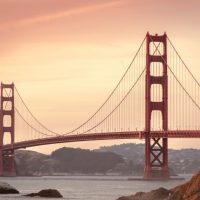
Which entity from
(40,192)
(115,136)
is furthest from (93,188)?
(40,192)

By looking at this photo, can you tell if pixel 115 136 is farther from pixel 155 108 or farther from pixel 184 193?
pixel 184 193

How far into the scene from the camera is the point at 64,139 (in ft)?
330

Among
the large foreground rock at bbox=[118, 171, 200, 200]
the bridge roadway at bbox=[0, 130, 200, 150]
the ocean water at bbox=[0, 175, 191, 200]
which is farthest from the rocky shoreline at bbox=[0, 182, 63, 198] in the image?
the bridge roadway at bbox=[0, 130, 200, 150]

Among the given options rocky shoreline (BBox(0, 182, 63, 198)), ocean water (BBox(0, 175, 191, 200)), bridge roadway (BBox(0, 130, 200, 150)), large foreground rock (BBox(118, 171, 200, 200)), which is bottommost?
ocean water (BBox(0, 175, 191, 200))

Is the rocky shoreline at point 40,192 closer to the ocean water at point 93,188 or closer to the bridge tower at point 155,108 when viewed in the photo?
the ocean water at point 93,188

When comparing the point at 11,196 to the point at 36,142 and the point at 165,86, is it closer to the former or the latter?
the point at 165,86

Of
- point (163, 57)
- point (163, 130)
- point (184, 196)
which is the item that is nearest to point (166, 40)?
point (163, 57)

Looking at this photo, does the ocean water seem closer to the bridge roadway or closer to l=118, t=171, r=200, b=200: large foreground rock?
the bridge roadway

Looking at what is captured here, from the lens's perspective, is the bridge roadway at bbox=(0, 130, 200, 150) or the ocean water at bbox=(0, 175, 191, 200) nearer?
the ocean water at bbox=(0, 175, 191, 200)

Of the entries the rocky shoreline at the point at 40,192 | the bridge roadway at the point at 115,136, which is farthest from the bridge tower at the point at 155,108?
the rocky shoreline at the point at 40,192

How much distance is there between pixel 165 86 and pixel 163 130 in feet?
16.9

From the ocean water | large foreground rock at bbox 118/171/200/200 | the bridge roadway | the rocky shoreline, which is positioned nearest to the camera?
large foreground rock at bbox 118/171/200/200

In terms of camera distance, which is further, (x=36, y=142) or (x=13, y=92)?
(x=13, y=92)

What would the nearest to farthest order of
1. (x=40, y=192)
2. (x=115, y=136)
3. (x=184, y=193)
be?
1. (x=184, y=193)
2. (x=40, y=192)
3. (x=115, y=136)
